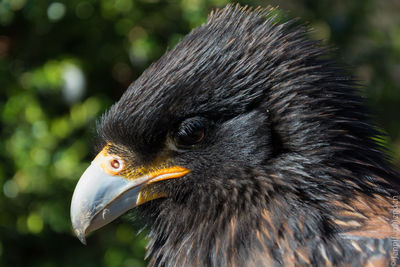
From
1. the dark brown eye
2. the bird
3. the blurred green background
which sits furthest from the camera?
the blurred green background

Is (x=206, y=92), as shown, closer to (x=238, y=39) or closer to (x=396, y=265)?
(x=238, y=39)

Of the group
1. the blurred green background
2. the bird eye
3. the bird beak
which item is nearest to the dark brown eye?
the bird beak

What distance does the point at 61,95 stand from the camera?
12.5ft

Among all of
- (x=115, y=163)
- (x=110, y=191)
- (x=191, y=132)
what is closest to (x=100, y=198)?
(x=110, y=191)

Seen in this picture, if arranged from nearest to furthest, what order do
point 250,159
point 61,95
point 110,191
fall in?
point 250,159
point 110,191
point 61,95

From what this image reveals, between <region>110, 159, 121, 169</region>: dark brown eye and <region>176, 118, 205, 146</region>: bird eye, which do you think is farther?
<region>110, 159, 121, 169</region>: dark brown eye

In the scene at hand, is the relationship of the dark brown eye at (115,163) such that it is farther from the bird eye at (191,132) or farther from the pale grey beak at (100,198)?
the bird eye at (191,132)

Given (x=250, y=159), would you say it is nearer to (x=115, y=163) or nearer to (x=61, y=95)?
(x=115, y=163)

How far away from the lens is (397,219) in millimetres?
2010

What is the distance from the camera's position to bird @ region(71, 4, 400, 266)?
1.99 m

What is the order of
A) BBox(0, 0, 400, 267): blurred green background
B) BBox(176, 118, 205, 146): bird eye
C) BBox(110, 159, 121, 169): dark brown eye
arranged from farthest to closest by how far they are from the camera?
BBox(0, 0, 400, 267): blurred green background < BBox(110, 159, 121, 169): dark brown eye < BBox(176, 118, 205, 146): bird eye

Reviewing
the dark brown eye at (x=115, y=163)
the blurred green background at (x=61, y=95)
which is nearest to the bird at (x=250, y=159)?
the dark brown eye at (x=115, y=163)

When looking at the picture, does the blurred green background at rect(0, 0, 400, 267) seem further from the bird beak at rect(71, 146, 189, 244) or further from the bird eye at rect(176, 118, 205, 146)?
the bird eye at rect(176, 118, 205, 146)

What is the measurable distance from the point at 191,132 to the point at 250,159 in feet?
0.79
